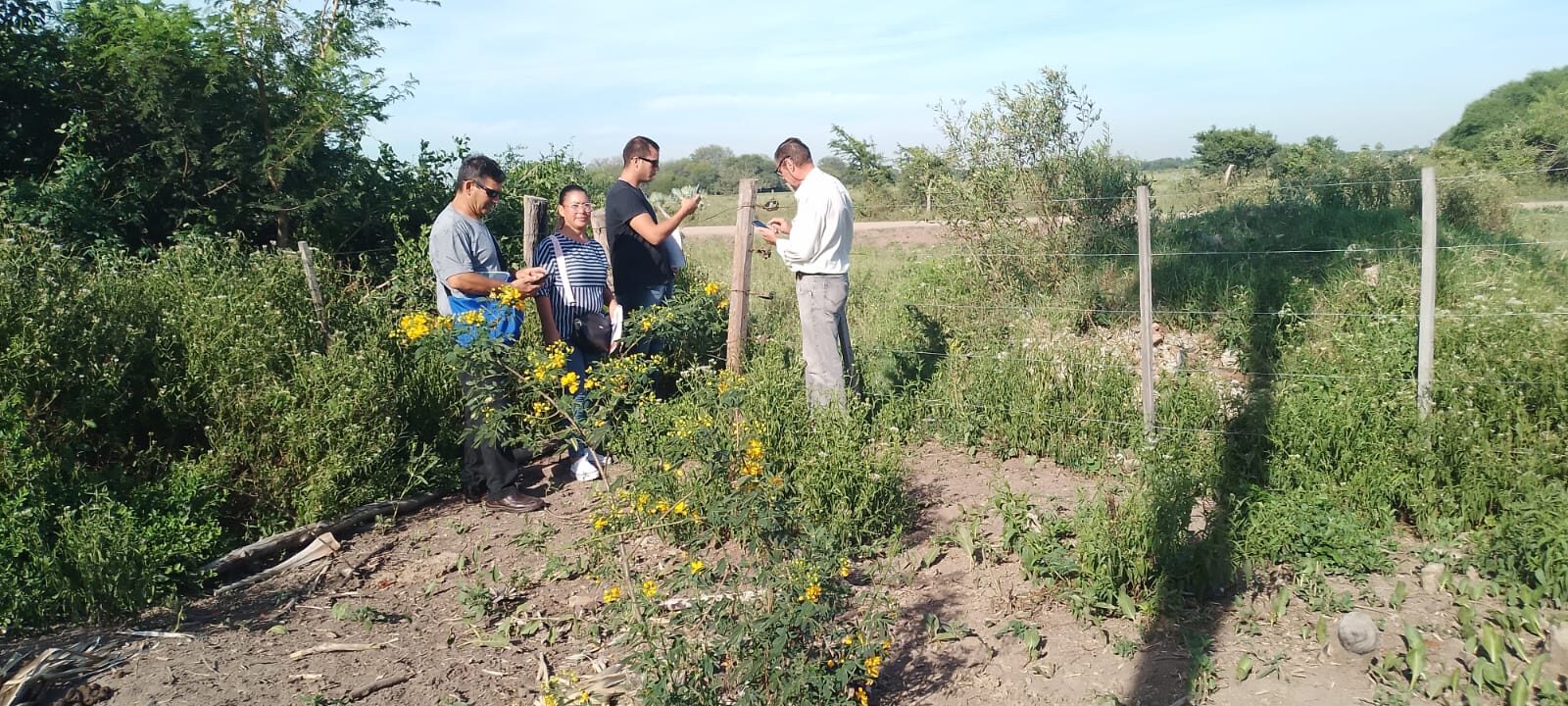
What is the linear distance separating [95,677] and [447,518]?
1905 mm

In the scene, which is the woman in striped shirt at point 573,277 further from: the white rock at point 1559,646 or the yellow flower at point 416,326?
the white rock at point 1559,646

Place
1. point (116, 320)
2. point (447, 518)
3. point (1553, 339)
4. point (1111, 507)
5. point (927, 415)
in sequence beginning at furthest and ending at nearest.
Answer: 1. point (927, 415)
2. point (447, 518)
3. point (116, 320)
4. point (1553, 339)
5. point (1111, 507)

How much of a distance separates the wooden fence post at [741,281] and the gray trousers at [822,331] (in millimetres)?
471

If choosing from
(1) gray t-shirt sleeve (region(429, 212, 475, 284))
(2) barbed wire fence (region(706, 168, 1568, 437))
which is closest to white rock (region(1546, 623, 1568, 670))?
(2) barbed wire fence (region(706, 168, 1568, 437))

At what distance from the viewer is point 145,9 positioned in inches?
265

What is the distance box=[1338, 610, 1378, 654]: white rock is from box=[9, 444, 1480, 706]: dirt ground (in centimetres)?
5

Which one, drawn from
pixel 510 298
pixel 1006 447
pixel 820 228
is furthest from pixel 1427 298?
pixel 510 298

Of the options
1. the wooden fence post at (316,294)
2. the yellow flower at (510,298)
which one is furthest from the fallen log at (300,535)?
the yellow flower at (510,298)

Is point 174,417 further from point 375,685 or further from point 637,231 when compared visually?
point 637,231

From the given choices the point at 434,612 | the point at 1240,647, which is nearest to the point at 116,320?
the point at 434,612

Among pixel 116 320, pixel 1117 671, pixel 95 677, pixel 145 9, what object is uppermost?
pixel 145 9

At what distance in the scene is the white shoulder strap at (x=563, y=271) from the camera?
5.59 meters

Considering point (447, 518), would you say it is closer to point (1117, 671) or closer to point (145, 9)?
point (1117, 671)

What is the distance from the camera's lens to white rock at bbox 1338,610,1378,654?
351cm
